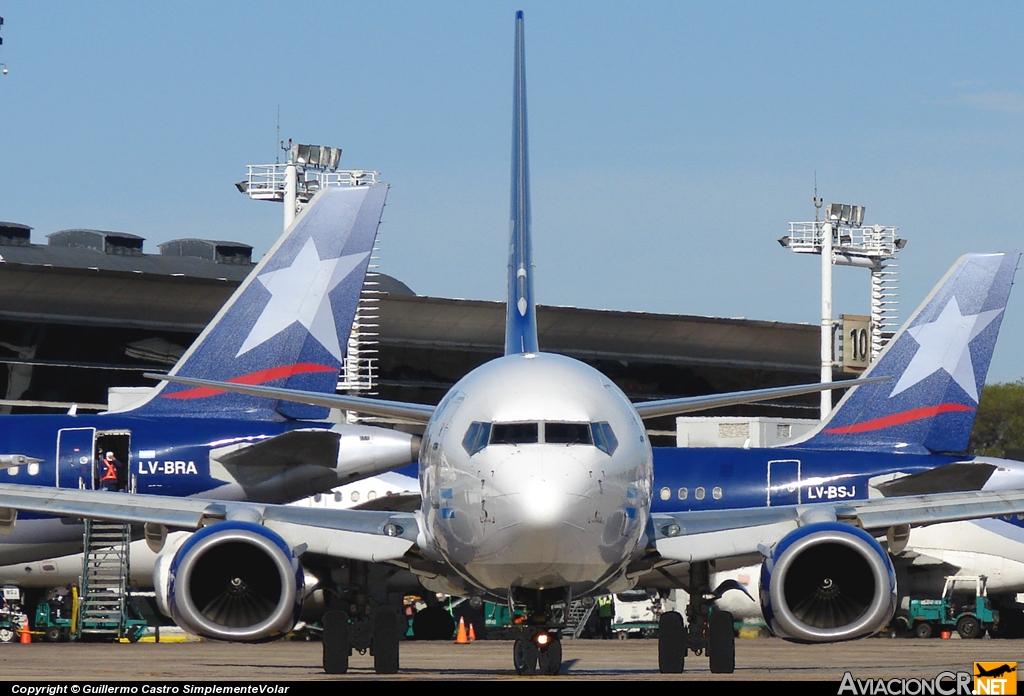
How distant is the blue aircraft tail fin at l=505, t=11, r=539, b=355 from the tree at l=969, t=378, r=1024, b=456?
111 metres

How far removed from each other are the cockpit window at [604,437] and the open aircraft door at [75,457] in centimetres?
1883

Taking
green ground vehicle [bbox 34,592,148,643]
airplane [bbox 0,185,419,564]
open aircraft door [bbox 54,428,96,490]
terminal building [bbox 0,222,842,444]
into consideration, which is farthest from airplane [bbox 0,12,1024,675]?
terminal building [bbox 0,222,842,444]

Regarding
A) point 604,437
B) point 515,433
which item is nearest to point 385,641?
point 515,433

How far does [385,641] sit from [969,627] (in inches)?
1028

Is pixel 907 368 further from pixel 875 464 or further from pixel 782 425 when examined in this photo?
pixel 782 425

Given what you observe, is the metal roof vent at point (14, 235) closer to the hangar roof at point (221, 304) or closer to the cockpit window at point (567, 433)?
the hangar roof at point (221, 304)

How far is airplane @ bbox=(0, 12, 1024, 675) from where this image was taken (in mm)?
16562

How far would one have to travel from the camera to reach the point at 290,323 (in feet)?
114

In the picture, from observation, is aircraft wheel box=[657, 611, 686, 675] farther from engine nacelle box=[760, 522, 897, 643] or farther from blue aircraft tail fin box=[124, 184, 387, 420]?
blue aircraft tail fin box=[124, 184, 387, 420]

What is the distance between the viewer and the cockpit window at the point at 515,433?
16656 millimetres

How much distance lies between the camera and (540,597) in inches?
698

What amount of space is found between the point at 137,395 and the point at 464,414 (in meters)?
23.2

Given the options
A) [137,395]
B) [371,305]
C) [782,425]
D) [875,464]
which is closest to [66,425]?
[137,395]

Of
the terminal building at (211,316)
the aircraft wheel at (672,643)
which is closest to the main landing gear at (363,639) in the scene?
the aircraft wheel at (672,643)
